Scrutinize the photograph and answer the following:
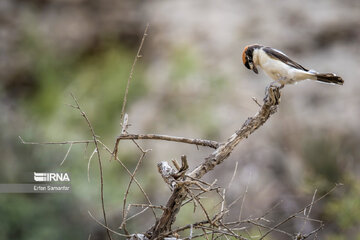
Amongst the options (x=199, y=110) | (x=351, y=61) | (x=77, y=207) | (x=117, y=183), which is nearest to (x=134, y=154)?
(x=117, y=183)

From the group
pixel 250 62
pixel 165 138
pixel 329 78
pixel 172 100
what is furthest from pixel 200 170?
pixel 172 100

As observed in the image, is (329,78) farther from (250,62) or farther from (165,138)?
(165,138)

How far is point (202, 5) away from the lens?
33.3 feet

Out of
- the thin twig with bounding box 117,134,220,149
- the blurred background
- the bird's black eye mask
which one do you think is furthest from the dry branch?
the blurred background

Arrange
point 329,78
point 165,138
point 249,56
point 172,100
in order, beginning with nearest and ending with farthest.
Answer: point 165,138 → point 329,78 → point 249,56 → point 172,100

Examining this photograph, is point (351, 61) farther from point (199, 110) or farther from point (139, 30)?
point (139, 30)

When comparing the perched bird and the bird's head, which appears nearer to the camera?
the perched bird

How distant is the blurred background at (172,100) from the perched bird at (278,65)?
2.80m

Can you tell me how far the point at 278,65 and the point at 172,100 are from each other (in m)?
6.35

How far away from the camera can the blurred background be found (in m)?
6.45

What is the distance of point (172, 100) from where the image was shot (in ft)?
31.1

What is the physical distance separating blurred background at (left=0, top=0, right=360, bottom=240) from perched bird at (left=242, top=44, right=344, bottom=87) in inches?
110

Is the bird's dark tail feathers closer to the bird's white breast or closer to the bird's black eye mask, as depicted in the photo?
the bird's white breast

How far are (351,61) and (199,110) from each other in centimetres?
271
